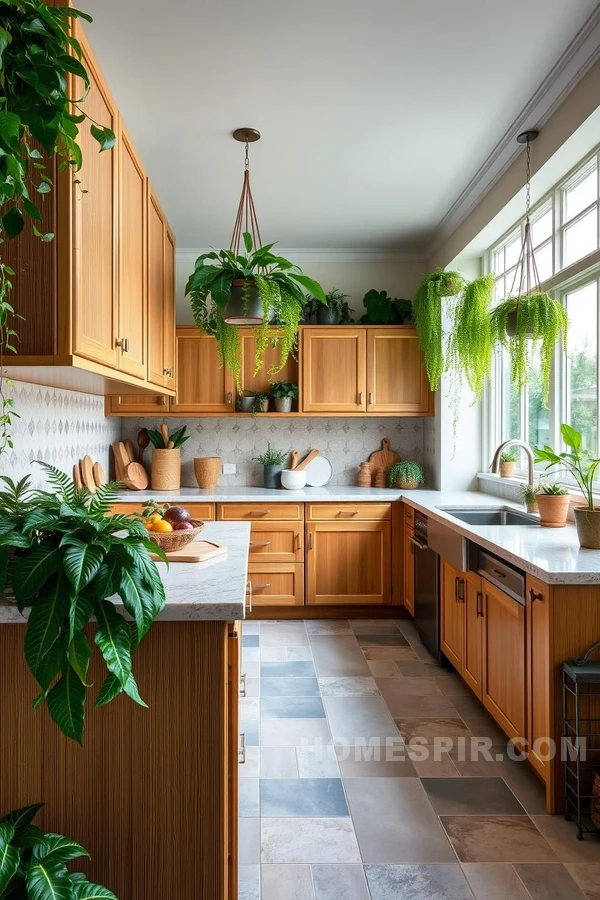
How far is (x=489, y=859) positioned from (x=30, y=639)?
1591mm

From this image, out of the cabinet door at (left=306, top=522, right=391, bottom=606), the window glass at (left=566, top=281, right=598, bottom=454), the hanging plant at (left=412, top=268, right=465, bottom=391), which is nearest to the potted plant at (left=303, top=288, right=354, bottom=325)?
the hanging plant at (left=412, top=268, right=465, bottom=391)

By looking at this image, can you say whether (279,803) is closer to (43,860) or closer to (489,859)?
(489,859)

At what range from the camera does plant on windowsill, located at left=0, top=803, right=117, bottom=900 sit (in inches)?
50.9

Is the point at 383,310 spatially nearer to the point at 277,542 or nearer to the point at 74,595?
the point at 277,542

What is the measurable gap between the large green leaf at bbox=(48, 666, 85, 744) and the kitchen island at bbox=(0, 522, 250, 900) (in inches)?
9.8

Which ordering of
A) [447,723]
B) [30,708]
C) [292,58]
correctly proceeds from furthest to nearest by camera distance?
[447,723]
[292,58]
[30,708]

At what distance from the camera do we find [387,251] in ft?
16.9

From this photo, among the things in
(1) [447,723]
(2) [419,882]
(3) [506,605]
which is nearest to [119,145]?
(3) [506,605]

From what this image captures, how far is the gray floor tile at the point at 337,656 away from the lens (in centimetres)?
361

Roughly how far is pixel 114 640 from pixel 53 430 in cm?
213


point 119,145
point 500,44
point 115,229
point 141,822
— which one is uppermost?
point 500,44

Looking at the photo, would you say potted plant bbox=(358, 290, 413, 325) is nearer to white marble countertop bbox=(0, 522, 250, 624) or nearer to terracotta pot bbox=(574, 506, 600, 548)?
terracotta pot bbox=(574, 506, 600, 548)

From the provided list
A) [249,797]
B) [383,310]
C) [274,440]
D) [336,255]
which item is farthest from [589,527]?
[336,255]

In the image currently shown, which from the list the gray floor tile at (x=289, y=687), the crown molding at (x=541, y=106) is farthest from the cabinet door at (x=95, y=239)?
the gray floor tile at (x=289, y=687)
